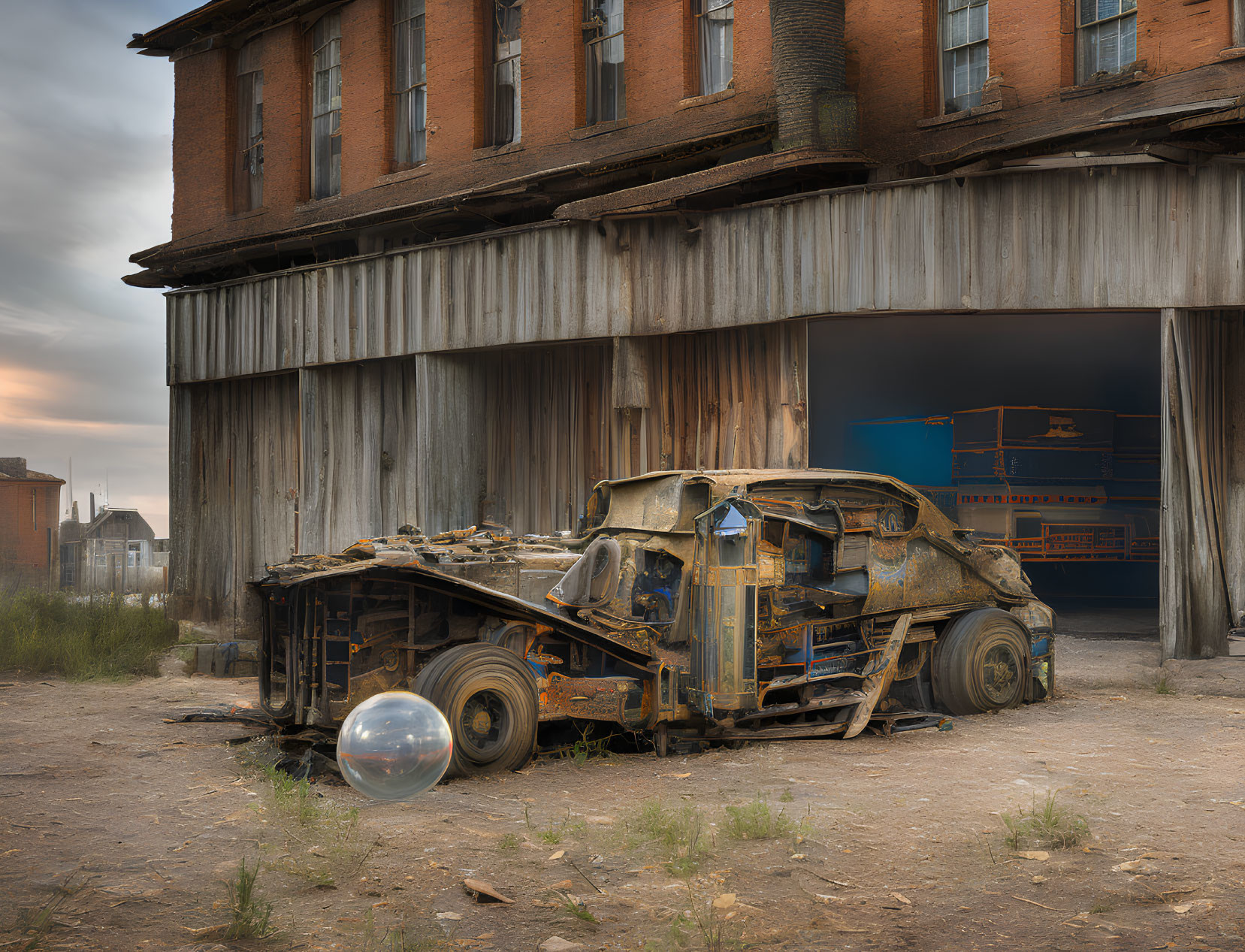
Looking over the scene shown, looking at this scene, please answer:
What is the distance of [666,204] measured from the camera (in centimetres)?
1245

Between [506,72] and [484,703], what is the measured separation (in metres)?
11.7

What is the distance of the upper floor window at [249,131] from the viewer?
1930 cm

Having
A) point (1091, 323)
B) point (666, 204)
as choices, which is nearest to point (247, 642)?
point (666, 204)

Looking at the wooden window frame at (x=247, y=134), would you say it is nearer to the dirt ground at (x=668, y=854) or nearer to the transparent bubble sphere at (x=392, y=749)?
the dirt ground at (x=668, y=854)

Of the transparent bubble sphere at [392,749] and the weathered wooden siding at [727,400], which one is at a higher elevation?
the weathered wooden siding at [727,400]

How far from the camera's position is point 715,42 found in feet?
44.7

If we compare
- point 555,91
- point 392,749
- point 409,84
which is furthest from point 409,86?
point 392,749

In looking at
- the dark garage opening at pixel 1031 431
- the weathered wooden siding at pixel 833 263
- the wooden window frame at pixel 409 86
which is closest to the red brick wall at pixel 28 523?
the wooden window frame at pixel 409 86

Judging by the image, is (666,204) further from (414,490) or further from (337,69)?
(337,69)

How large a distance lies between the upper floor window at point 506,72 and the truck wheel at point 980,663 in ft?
33.3

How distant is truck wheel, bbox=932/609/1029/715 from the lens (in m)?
8.71

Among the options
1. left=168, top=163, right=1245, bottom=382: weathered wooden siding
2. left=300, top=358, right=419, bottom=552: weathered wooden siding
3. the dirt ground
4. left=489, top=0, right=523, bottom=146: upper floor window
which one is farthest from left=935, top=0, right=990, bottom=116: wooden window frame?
left=300, top=358, right=419, bottom=552: weathered wooden siding

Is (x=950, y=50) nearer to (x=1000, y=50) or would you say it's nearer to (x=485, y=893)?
(x=1000, y=50)

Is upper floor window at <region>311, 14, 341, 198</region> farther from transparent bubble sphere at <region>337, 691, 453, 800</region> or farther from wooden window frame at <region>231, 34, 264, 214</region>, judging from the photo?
transparent bubble sphere at <region>337, 691, 453, 800</region>
